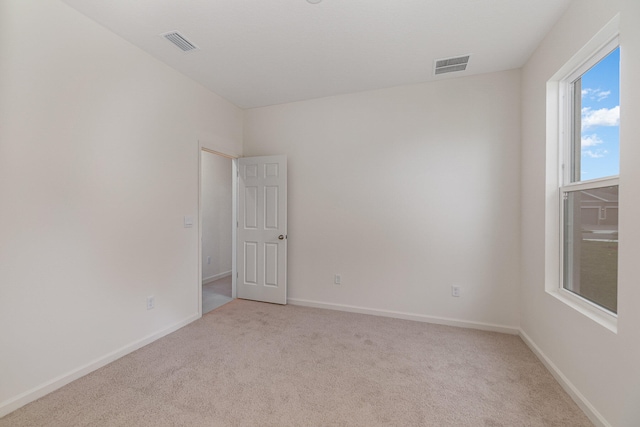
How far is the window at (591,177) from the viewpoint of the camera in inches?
66.7

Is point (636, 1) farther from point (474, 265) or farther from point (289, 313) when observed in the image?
point (289, 313)

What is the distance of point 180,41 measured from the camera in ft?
7.97

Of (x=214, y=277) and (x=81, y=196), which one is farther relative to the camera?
(x=214, y=277)

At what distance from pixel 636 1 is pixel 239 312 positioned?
4.14 metres

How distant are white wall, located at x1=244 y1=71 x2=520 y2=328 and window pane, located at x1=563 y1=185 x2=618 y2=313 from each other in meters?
0.77

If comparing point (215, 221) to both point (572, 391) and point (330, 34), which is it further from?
point (572, 391)

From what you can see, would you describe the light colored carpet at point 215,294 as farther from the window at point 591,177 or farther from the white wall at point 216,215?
the window at point 591,177

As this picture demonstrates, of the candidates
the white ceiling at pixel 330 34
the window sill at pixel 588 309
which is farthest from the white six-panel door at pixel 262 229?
the window sill at pixel 588 309

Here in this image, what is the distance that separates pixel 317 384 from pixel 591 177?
98.0 inches

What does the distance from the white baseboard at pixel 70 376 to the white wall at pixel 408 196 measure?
175 cm

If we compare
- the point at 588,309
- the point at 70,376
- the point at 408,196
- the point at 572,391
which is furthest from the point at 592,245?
the point at 70,376

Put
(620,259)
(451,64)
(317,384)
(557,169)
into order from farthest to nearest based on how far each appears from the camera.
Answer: (451,64) < (557,169) < (317,384) < (620,259)

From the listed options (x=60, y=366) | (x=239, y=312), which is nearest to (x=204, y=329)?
(x=239, y=312)

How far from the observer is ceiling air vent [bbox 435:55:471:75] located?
270 centimetres
